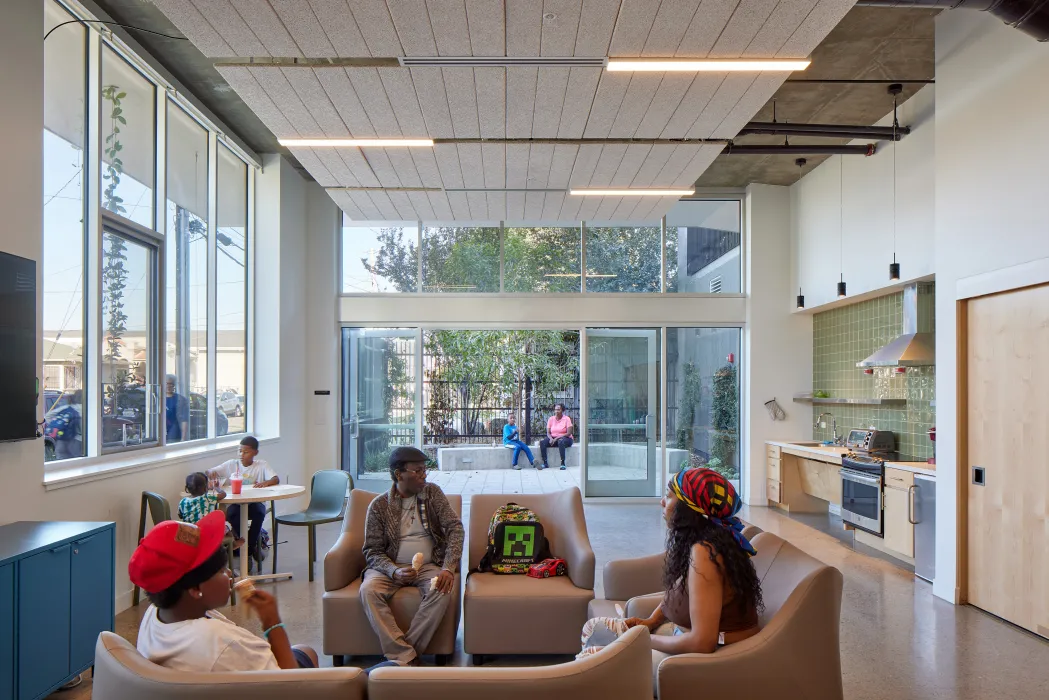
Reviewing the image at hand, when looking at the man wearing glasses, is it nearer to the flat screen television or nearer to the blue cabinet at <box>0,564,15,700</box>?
the blue cabinet at <box>0,564,15,700</box>

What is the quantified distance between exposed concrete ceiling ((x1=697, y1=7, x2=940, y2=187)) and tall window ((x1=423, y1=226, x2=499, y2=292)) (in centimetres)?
307

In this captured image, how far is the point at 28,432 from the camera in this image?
3721 mm

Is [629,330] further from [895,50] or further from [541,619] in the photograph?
[541,619]

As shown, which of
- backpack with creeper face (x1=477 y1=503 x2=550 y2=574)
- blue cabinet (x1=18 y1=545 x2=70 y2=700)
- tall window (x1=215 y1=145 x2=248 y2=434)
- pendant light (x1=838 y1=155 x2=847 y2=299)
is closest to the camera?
blue cabinet (x1=18 y1=545 x2=70 y2=700)

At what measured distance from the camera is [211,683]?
1.79 meters

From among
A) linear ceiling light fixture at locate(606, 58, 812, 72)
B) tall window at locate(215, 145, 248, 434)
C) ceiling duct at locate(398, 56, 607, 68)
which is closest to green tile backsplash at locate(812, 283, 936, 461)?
linear ceiling light fixture at locate(606, 58, 812, 72)

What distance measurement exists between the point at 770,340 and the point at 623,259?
214cm

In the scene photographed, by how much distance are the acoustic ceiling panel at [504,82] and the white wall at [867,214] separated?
228 centimetres

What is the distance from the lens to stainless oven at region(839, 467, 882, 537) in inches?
242

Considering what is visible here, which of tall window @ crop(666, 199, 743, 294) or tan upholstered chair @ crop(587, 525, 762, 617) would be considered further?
tall window @ crop(666, 199, 743, 294)

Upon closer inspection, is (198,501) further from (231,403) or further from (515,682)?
(515,682)

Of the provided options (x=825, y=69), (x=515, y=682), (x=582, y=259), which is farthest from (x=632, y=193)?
(x=515, y=682)

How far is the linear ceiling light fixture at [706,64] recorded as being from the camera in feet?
11.5

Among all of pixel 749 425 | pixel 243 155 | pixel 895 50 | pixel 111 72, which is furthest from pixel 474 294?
pixel 895 50
